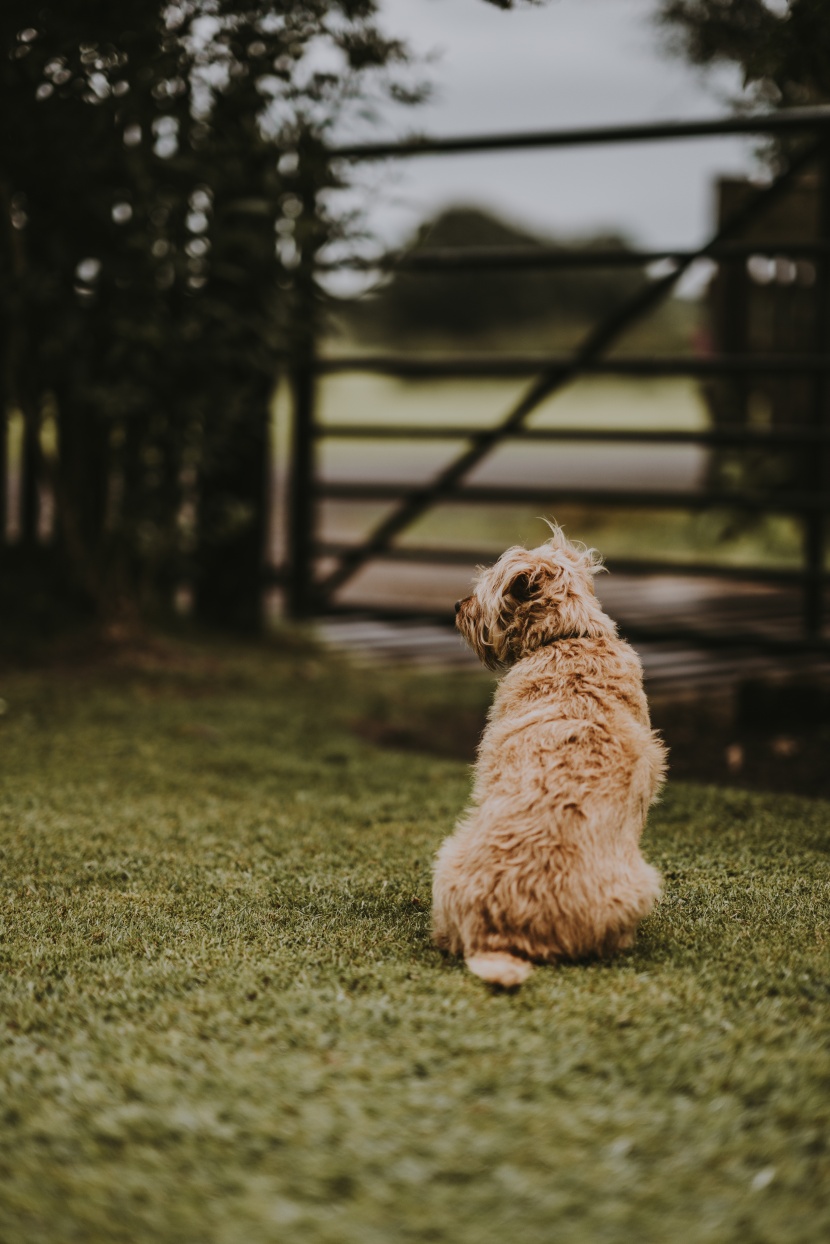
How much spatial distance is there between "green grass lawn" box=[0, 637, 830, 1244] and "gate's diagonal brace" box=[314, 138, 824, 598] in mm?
3927

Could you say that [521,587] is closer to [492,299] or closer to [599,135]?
[599,135]

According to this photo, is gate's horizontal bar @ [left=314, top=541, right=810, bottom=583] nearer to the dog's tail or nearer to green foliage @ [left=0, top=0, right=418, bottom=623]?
green foliage @ [left=0, top=0, right=418, bottom=623]

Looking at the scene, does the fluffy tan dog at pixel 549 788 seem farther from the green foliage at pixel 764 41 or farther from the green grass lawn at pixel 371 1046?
the green foliage at pixel 764 41

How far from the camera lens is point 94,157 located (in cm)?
571

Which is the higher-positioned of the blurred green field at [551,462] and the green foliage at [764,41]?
the green foliage at [764,41]

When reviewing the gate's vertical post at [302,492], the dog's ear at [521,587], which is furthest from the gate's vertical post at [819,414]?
the dog's ear at [521,587]

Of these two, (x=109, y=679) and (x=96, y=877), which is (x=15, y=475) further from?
(x=96, y=877)

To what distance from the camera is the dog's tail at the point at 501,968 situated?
241cm

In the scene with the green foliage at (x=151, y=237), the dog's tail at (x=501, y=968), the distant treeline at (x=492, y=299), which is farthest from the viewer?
the distant treeline at (x=492, y=299)

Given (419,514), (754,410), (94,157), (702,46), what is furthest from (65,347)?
(754,410)

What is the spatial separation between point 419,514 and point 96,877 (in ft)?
16.0

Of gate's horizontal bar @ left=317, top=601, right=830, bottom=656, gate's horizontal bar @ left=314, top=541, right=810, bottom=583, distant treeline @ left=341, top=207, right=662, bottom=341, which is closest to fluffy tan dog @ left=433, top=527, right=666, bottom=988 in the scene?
gate's horizontal bar @ left=314, top=541, right=810, bottom=583

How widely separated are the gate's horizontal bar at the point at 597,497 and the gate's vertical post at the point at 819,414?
0.52 feet

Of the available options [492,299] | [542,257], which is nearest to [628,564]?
[542,257]
